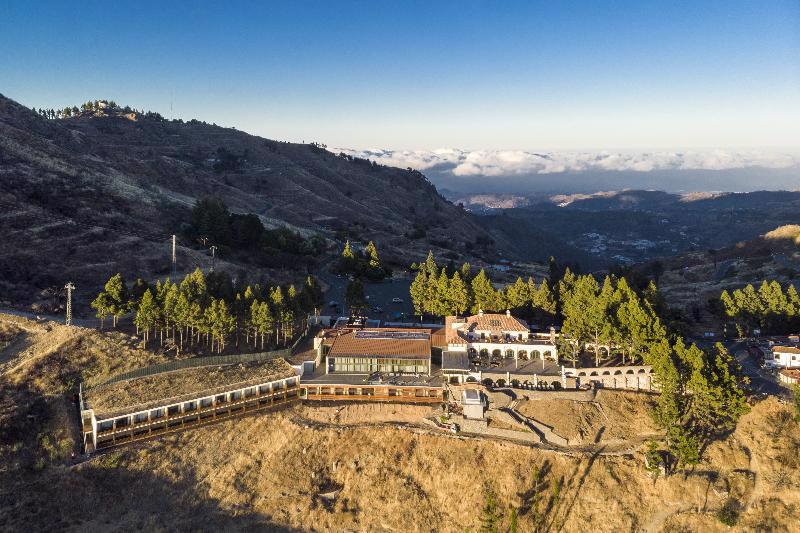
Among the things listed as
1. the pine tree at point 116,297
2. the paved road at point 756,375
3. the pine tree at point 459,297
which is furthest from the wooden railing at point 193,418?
the paved road at point 756,375

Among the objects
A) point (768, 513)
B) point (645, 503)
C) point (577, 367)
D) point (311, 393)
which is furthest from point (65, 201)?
point (768, 513)

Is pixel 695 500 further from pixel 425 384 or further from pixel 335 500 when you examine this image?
pixel 335 500

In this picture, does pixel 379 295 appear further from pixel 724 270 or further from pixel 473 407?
pixel 724 270

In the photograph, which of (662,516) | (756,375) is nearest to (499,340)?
(662,516)

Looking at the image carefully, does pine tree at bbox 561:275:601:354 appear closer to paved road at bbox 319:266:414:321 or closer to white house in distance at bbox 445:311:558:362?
white house in distance at bbox 445:311:558:362

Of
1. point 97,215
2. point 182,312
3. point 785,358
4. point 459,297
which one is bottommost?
point 785,358

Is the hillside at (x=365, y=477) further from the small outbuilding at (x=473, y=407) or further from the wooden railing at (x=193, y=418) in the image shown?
the small outbuilding at (x=473, y=407)
